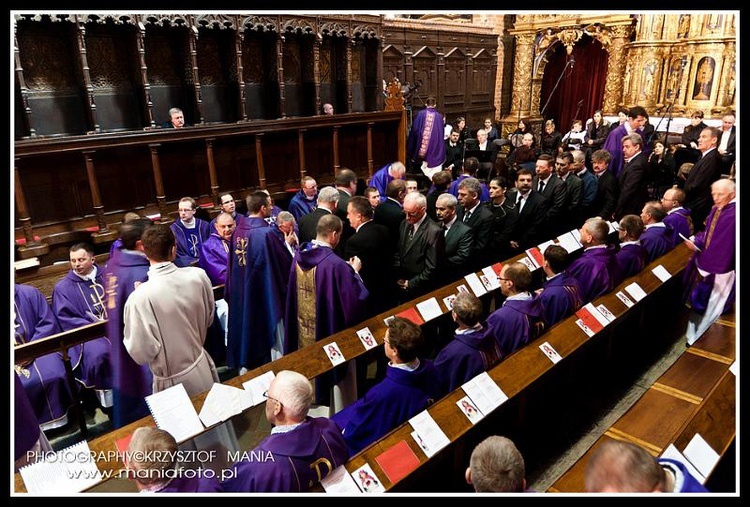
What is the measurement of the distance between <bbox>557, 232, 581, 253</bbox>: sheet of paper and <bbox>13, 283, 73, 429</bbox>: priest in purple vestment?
491 cm

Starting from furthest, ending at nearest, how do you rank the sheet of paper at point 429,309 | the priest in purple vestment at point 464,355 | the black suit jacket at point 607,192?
the black suit jacket at point 607,192
the sheet of paper at point 429,309
the priest in purple vestment at point 464,355

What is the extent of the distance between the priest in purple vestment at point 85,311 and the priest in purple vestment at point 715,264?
5409mm

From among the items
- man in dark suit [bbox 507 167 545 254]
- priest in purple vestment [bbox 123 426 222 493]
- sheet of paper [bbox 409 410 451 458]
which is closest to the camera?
priest in purple vestment [bbox 123 426 222 493]

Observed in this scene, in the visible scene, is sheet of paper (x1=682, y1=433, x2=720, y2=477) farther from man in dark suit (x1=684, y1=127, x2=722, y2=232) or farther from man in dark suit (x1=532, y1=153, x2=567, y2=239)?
man in dark suit (x1=684, y1=127, x2=722, y2=232)

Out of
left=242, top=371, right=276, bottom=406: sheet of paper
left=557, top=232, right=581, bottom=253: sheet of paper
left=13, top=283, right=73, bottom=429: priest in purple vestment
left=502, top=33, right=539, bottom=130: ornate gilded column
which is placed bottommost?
left=13, top=283, right=73, bottom=429: priest in purple vestment

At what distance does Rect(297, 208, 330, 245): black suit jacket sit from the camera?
16.5ft

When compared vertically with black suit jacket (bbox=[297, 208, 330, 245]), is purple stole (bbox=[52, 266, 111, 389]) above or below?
below

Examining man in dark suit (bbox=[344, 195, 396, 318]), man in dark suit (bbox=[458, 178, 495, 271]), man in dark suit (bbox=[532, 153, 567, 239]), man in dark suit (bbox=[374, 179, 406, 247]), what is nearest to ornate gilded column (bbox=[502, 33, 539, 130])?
man in dark suit (bbox=[532, 153, 567, 239])

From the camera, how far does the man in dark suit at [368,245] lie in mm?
4348

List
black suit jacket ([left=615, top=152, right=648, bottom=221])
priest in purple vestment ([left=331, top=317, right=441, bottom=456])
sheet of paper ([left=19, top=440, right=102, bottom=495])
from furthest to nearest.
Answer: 1. black suit jacket ([left=615, top=152, right=648, bottom=221])
2. priest in purple vestment ([left=331, top=317, right=441, bottom=456])
3. sheet of paper ([left=19, top=440, right=102, bottom=495])

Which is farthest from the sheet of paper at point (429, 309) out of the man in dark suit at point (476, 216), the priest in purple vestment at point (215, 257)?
the priest in purple vestment at point (215, 257)

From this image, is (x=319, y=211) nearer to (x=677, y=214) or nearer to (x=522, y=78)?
(x=677, y=214)

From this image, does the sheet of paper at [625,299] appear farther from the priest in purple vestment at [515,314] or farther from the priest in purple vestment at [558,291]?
the priest in purple vestment at [515,314]

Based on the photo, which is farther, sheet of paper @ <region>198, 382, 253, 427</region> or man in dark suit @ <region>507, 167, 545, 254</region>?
man in dark suit @ <region>507, 167, 545, 254</region>
